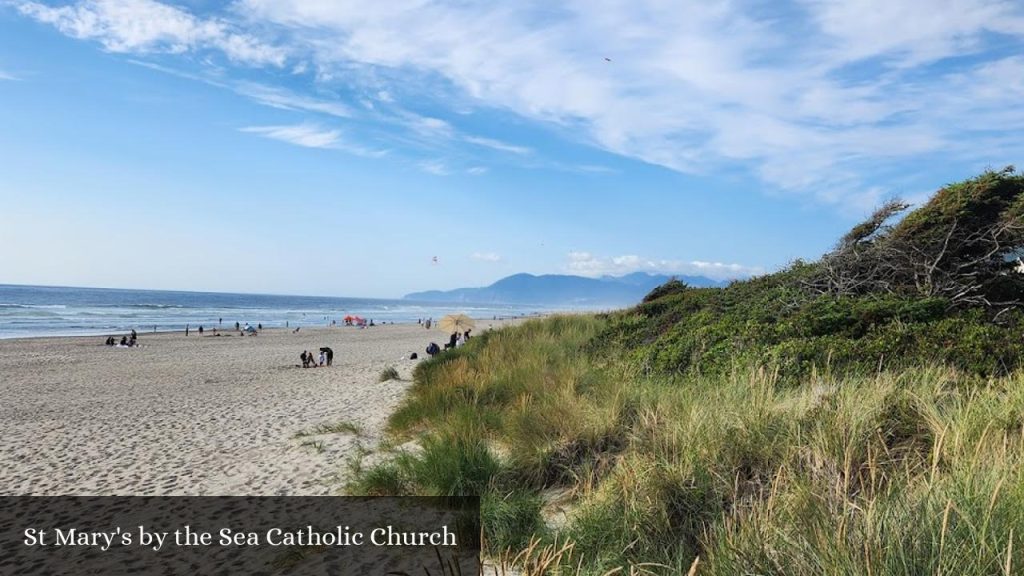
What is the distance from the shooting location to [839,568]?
2.36m

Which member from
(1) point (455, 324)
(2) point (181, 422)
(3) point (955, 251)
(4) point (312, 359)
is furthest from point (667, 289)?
(4) point (312, 359)

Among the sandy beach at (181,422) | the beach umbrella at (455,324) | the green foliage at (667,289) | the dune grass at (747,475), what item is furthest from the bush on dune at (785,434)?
the beach umbrella at (455,324)

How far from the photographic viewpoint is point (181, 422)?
12414 mm

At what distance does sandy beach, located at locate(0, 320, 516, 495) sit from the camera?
7.95 meters

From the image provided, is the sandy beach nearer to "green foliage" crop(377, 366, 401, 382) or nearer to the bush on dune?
"green foliage" crop(377, 366, 401, 382)

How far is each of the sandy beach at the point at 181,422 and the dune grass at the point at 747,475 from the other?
102 inches

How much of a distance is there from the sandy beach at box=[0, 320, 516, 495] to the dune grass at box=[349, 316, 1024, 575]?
102 inches

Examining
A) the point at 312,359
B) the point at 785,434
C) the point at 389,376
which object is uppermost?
the point at 785,434

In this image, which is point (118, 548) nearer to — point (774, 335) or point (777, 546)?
point (777, 546)

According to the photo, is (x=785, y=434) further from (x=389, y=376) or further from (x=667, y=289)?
(x=389, y=376)

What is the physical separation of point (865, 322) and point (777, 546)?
7.32 meters

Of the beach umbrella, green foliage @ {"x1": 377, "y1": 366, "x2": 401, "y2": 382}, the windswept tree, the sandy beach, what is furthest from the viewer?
the beach umbrella

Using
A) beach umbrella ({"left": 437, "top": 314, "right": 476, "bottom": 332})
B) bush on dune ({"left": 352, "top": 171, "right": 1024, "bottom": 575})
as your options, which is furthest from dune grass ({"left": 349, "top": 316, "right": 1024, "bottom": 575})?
beach umbrella ({"left": 437, "top": 314, "right": 476, "bottom": 332})

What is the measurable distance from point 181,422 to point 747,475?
12055 mm
